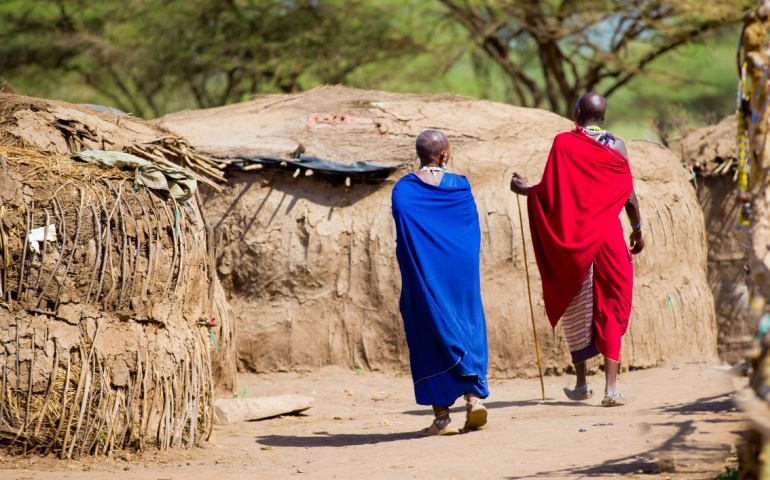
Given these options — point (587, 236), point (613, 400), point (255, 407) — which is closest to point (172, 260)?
point (255, 407)

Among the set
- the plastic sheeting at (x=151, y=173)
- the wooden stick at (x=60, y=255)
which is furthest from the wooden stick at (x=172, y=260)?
the wooden stick at (x=60, y=255)

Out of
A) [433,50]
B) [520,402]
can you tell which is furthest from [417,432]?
[433,50]

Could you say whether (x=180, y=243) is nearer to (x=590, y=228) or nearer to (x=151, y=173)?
(x=151, y=173)

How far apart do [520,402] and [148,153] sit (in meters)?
3.19

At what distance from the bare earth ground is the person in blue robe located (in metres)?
0.31

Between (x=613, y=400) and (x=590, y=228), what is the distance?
3.81 feet

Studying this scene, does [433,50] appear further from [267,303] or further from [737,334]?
[267,303]

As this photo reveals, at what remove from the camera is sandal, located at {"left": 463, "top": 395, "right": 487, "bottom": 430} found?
215 inches

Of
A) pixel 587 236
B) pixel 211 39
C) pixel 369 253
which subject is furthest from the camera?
pixel 211 39

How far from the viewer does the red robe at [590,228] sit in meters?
6.18

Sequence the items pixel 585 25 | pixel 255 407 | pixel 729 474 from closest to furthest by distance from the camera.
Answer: pixel 729 474 < pixel 255 407 < pixel 585 25

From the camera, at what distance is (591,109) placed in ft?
20.7

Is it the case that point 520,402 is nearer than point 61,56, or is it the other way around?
point 520,402

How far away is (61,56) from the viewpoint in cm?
1814
